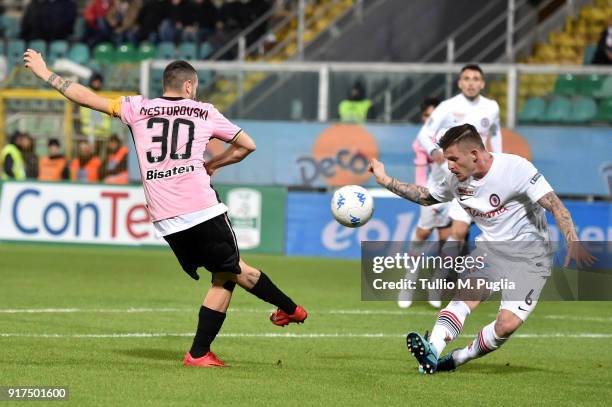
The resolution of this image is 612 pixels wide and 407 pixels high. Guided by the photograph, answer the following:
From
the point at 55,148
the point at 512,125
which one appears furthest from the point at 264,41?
the point at 512,125

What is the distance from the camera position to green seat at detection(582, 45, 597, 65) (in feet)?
77.2

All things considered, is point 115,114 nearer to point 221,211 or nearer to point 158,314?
point 221,211

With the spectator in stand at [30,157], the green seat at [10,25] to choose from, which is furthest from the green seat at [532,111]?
the green seat at [10,25]

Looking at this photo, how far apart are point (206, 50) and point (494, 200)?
18.8 metres

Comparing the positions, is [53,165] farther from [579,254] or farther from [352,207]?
[579,254]

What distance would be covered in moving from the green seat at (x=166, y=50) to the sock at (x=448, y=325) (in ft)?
62.2

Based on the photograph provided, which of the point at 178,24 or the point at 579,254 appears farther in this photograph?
the point at 178,24

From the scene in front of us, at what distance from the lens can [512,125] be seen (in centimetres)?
1970

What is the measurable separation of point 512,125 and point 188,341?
33.7 feet

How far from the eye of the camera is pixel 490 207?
28.7 ft

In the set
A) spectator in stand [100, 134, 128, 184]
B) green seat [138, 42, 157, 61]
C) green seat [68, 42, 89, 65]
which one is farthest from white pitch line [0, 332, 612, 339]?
green seat [68, 42, 89, 65]

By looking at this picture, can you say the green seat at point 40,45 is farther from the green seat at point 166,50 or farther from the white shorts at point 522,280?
the white shorts at point 522,280

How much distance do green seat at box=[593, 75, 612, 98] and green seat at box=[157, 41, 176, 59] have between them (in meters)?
10.8

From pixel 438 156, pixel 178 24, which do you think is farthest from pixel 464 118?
pixel 178 24
